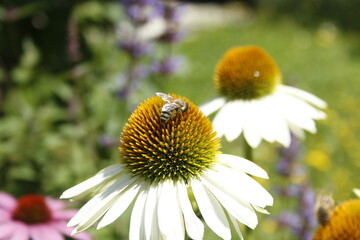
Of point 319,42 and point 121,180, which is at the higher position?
point 121,180

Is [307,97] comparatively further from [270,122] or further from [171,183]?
Answer: [171,183]

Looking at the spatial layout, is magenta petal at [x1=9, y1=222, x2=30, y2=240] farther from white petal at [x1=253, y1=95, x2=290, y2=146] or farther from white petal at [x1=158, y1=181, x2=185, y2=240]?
white petal at [x1=253, y1=95, x2=290, y2=146]


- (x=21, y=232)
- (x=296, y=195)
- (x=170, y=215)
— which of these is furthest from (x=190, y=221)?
(x=296, y=195)

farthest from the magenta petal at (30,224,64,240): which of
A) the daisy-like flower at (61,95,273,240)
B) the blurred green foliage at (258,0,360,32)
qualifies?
the blurred green foliage at (258,0,360,32)

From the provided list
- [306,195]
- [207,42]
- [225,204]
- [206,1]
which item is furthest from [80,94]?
[206,1]

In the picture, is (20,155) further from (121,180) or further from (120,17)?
(121,180)
